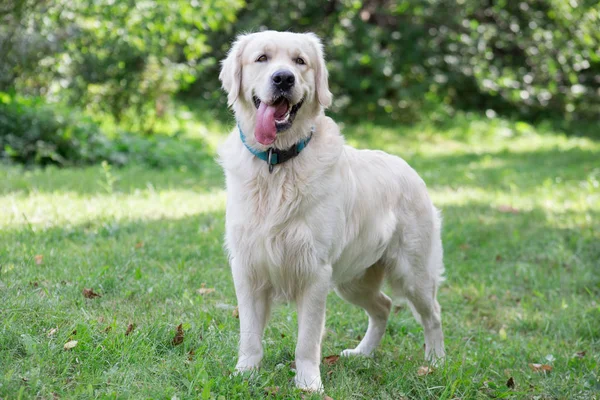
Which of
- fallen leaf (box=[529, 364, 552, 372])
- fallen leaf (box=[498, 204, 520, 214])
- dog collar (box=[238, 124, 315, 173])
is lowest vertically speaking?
fallen leaf (box=[498, 204, 520, 214])

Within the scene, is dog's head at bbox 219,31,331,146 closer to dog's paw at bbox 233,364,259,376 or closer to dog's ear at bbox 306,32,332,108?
dog's ear at bbox 306,32,332,108

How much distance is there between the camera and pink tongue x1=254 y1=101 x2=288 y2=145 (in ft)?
10.7

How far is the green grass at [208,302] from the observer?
3.08m

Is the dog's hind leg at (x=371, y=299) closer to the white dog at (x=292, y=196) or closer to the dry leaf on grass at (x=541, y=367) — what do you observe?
the white dog at (x=292, y=196)

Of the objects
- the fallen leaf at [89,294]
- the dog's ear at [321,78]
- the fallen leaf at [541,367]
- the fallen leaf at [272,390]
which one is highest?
the dog's ear at [321,78]

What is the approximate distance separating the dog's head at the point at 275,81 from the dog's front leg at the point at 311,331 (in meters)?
0.74

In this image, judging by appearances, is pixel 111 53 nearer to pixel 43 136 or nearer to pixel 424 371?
pixel 43 136

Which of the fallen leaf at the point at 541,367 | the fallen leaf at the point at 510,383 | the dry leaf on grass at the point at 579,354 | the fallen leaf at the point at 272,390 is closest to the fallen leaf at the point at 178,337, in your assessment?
the fallen leaf at the point at 272,390

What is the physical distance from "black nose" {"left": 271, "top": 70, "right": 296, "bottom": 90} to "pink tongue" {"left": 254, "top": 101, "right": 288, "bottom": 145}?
0.34ft

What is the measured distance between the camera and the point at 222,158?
3514 mm

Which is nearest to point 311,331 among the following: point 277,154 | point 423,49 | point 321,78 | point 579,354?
point 277,154

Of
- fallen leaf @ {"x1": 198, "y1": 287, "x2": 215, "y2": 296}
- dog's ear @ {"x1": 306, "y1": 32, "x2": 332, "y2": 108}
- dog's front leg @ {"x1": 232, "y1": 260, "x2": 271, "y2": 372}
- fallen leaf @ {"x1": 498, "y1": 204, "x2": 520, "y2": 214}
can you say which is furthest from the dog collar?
fallen leaf @ {"x1": 498, "y1": 204, "x2": 520, "y2": 214}

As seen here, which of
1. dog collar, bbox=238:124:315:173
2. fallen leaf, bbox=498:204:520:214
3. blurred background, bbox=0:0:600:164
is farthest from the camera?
blurred background, bbox=0:0:600:164

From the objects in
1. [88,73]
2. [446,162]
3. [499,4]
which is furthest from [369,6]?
[88,73]
